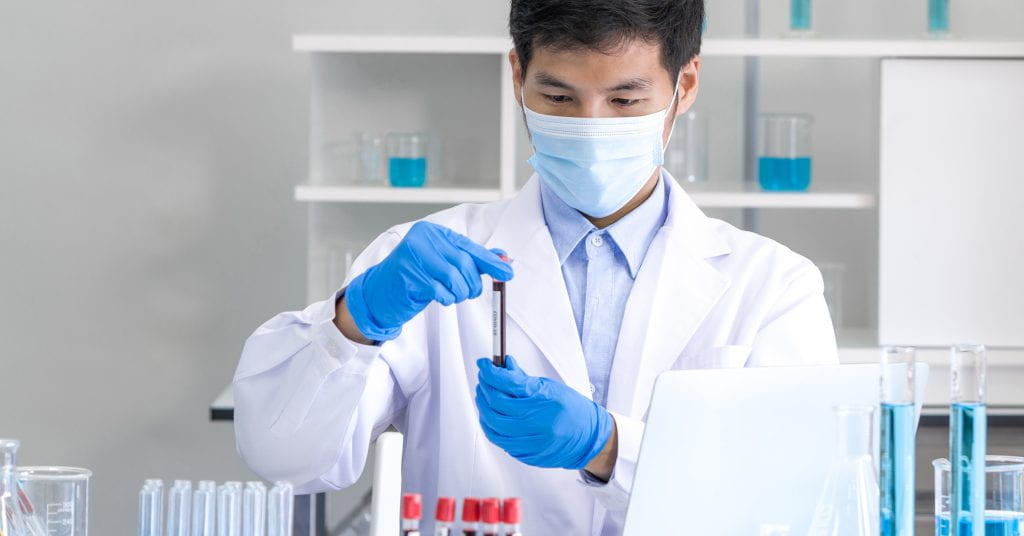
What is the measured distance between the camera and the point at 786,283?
5.32 ft

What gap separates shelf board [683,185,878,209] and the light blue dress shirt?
1.13 metres

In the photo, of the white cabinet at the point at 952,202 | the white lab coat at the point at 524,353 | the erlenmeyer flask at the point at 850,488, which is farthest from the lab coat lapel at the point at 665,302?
the white cabinet at the point at 952,202

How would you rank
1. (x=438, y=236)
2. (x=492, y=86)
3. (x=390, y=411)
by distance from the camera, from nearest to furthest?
(x=438, y=236) < (x=390, y=411) < (x=492, y=86)

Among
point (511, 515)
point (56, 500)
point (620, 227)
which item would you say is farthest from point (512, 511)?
point (620, 227)

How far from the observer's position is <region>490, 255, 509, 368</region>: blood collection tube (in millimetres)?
1262

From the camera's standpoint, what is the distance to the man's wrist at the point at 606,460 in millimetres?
1341

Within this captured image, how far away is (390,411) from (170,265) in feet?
5.76

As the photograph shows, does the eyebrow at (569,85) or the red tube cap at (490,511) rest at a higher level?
the eyebrow at (569,85)

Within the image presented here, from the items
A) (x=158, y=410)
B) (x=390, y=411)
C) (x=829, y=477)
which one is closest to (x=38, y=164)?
(x=158, y=410)

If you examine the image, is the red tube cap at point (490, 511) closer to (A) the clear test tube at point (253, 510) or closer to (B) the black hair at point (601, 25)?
(A) the clear test tube at point (253, 510)

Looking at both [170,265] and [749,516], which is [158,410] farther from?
[749,516]

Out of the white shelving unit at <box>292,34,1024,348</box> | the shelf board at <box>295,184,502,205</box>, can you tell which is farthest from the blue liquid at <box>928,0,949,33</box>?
the shelf board at <box>295,184,502,205</box>

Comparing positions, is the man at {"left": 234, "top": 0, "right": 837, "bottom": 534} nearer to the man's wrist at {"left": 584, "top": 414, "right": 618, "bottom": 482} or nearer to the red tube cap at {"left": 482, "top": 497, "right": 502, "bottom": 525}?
the man's wrist at {"left": 584, "top": 414, "right": 618, "bottom": 482}

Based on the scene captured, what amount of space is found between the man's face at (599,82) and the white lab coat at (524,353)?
188 mm
